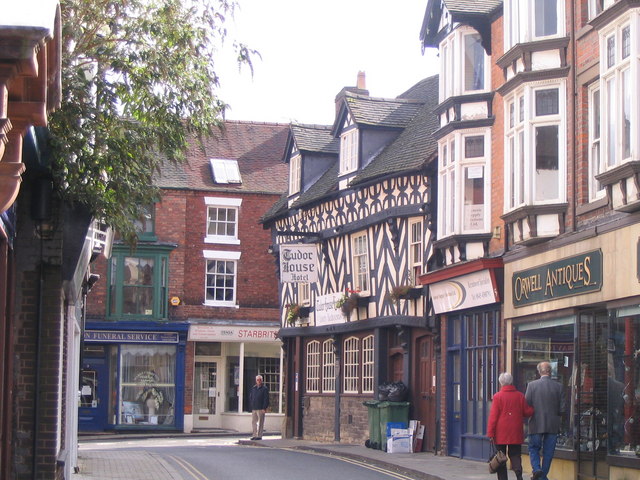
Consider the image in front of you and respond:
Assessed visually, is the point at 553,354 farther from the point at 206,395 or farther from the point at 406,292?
the point at 206,395

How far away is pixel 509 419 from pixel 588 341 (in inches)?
78.0

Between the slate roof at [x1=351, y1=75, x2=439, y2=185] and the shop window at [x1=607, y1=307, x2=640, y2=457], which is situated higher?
the slate roof at [x1=351, y1=75, x2=439, y2=185]

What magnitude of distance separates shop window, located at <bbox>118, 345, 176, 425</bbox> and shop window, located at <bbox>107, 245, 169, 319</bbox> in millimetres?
1382

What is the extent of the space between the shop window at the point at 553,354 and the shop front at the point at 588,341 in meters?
0.02

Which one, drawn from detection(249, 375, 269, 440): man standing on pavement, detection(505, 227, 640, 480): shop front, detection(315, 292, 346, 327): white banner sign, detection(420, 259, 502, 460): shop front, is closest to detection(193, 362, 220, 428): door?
detection(249, 375, 269, 440): man standing on pavement

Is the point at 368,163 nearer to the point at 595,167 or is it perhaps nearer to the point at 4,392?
the point at 595,167

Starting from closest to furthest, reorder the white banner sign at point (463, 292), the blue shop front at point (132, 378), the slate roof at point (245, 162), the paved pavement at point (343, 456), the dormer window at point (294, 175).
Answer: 1. the paved pavement at point (343, 456)
2. the white banner sign at point (463, 292)
3. the dormer window at point (294, 175)
4. the blue shop front at point (132, 378)
5. the slate roof at point (245, 162)

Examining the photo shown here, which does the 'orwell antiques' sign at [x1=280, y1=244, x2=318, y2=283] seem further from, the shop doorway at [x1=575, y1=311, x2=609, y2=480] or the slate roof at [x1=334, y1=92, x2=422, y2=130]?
the shop doorway at [x1=575, y1=311, x2=609, y2=480]

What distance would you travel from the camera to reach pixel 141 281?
40688 mm

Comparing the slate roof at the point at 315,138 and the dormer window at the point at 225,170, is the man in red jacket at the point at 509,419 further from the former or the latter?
the dormer window at the point at 225,170

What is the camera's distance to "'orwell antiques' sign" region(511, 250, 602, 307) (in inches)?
658

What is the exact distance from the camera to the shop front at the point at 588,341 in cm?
1534

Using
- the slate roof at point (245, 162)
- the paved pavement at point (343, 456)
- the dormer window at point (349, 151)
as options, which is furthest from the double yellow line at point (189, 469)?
the slate roof at point (245, 162)

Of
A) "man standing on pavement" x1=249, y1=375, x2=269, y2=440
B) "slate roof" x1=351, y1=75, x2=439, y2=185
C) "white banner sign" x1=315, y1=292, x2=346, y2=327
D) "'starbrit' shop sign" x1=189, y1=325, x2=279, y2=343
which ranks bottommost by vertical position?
"man standing on pavement" x1=249, y1=375, x2=269, y2=440
